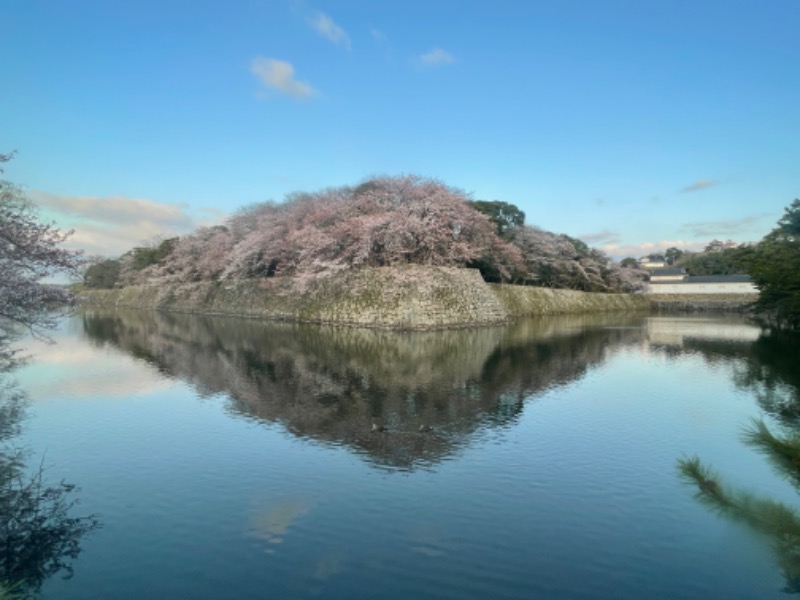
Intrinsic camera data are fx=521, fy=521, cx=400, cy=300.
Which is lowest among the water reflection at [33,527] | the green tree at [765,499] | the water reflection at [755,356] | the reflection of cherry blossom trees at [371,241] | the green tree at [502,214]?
the water reflection at [33,527]

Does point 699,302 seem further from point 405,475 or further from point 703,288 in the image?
point 405,475

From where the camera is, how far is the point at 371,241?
3722 centimetres

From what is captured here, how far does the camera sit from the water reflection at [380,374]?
38.5ft

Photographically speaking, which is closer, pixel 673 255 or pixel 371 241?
pixel 371 241

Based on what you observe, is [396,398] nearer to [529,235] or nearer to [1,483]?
[1,483]

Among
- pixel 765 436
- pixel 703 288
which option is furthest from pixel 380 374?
pixel 703 288

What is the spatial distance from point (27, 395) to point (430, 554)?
48.8 ft

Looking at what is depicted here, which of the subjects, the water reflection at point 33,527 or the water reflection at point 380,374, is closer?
the water reflection at point 33,527

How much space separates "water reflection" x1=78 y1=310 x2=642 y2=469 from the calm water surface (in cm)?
12

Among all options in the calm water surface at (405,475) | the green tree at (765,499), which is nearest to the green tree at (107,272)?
the calm water surface at (405,475)

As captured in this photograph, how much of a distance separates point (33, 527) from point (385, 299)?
2924 cm

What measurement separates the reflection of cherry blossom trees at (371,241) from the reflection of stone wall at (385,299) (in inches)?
60.0

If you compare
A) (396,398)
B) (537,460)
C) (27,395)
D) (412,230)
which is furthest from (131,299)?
(537,460)

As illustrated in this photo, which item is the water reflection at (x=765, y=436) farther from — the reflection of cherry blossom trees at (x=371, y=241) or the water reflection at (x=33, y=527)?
the reflection of cherry blossom trees at (x=371, y=241)
